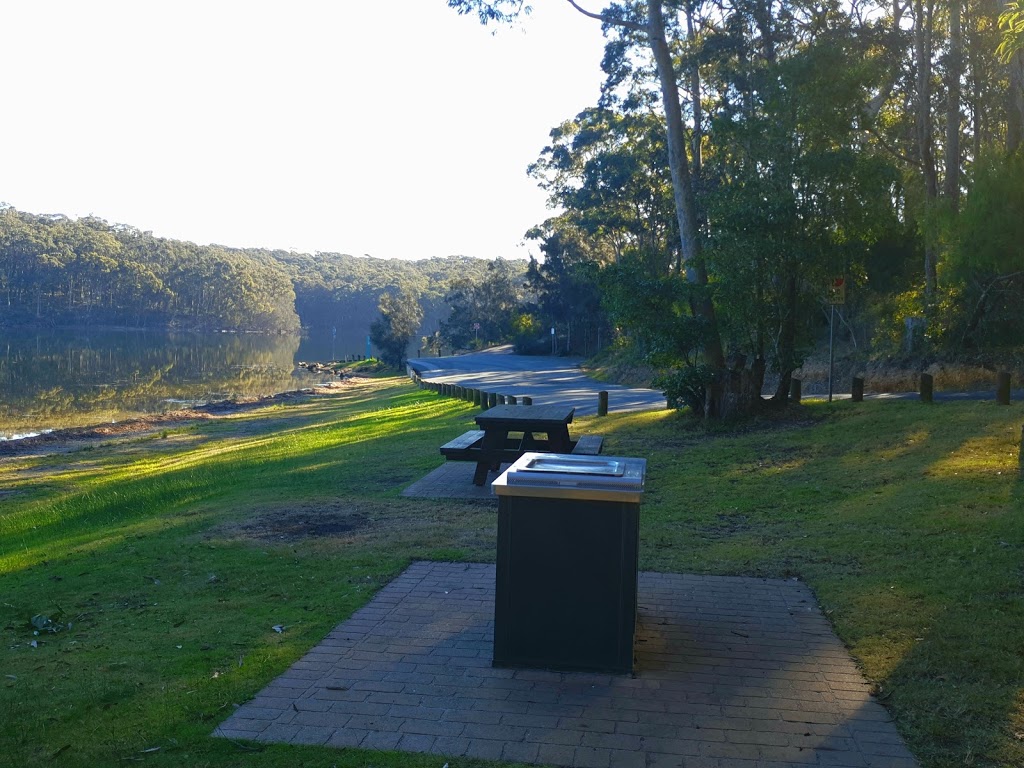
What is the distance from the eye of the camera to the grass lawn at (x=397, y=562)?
440cm

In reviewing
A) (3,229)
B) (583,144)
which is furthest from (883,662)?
(3,229)

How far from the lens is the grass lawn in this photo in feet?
14.4

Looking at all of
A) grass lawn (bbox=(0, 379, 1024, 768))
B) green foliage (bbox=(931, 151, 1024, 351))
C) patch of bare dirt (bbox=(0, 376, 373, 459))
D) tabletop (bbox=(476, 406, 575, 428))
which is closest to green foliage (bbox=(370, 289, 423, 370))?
patch of bare dirt (bbox=(0, 376, 373, 459))

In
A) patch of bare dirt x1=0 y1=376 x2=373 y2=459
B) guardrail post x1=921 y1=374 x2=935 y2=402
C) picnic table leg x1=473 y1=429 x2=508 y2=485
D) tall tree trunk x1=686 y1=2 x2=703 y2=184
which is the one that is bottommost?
patch of bare dirt x1=0 y1=376 x2=373 y2=459

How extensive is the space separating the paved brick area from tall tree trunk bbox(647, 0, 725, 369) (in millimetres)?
11354

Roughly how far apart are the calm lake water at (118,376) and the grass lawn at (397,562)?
24142 mm

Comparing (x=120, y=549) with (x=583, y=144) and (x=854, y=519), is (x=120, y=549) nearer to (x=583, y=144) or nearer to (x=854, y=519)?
(x=854, y=519)

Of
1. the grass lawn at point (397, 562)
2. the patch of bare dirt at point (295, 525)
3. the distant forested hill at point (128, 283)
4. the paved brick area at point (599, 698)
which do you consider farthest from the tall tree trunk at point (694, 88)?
the distant forested hill at point (128, 283)

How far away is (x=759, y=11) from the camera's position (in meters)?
29.3

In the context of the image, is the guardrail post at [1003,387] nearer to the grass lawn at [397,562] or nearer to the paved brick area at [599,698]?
the grass lawn at [397,562]

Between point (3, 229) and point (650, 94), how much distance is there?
107 m

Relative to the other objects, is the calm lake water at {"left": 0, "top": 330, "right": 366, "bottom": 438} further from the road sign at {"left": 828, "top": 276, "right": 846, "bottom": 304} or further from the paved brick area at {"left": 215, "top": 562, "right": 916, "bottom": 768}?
the paved brick area at {"left": 215, "top": 562, "right": 916, "bottom": 768}

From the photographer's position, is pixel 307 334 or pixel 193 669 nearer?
pixel 193 669

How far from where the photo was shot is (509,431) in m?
10.8
